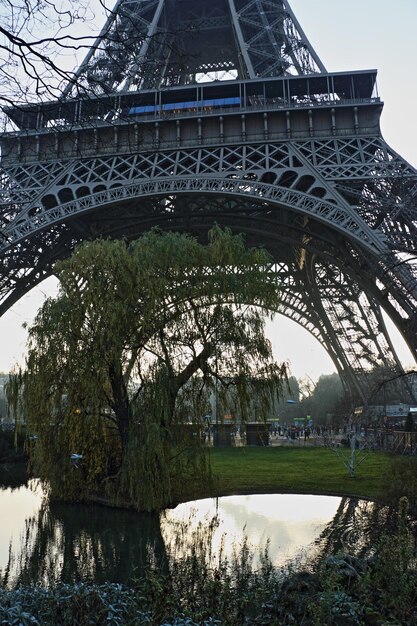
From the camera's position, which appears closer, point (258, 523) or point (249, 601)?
point (249, 601)

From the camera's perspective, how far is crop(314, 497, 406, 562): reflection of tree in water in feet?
32.1

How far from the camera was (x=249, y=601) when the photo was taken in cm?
627

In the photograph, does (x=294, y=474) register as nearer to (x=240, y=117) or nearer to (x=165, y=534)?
(x=165, y=534)

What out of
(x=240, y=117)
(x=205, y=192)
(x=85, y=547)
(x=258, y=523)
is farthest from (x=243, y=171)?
(x=85, y=547)

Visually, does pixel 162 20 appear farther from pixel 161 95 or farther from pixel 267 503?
pixel 267 503

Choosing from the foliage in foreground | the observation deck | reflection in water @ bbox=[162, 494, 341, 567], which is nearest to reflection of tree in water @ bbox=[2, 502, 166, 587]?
reflection in water @ bbox=[162, 494, 341, 567]

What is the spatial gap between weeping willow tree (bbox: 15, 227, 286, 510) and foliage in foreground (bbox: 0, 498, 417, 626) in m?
6.83

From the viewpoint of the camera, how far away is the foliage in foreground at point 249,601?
210 inches

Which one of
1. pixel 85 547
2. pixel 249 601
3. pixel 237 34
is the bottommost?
pixel 85 547

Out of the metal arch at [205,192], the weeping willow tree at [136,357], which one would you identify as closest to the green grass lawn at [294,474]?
the weeping willow tree at [136,357]

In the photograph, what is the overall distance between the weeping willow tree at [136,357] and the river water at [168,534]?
1121 millimetres

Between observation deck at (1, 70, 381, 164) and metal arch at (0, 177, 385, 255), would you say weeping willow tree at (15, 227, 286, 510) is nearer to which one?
metal arch at (0, 177, 385, 255)

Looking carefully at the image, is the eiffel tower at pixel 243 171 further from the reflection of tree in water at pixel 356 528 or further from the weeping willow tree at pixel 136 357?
the reflection of tree in water at pixel 356 528

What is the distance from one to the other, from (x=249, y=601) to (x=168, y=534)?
17.0 feet
